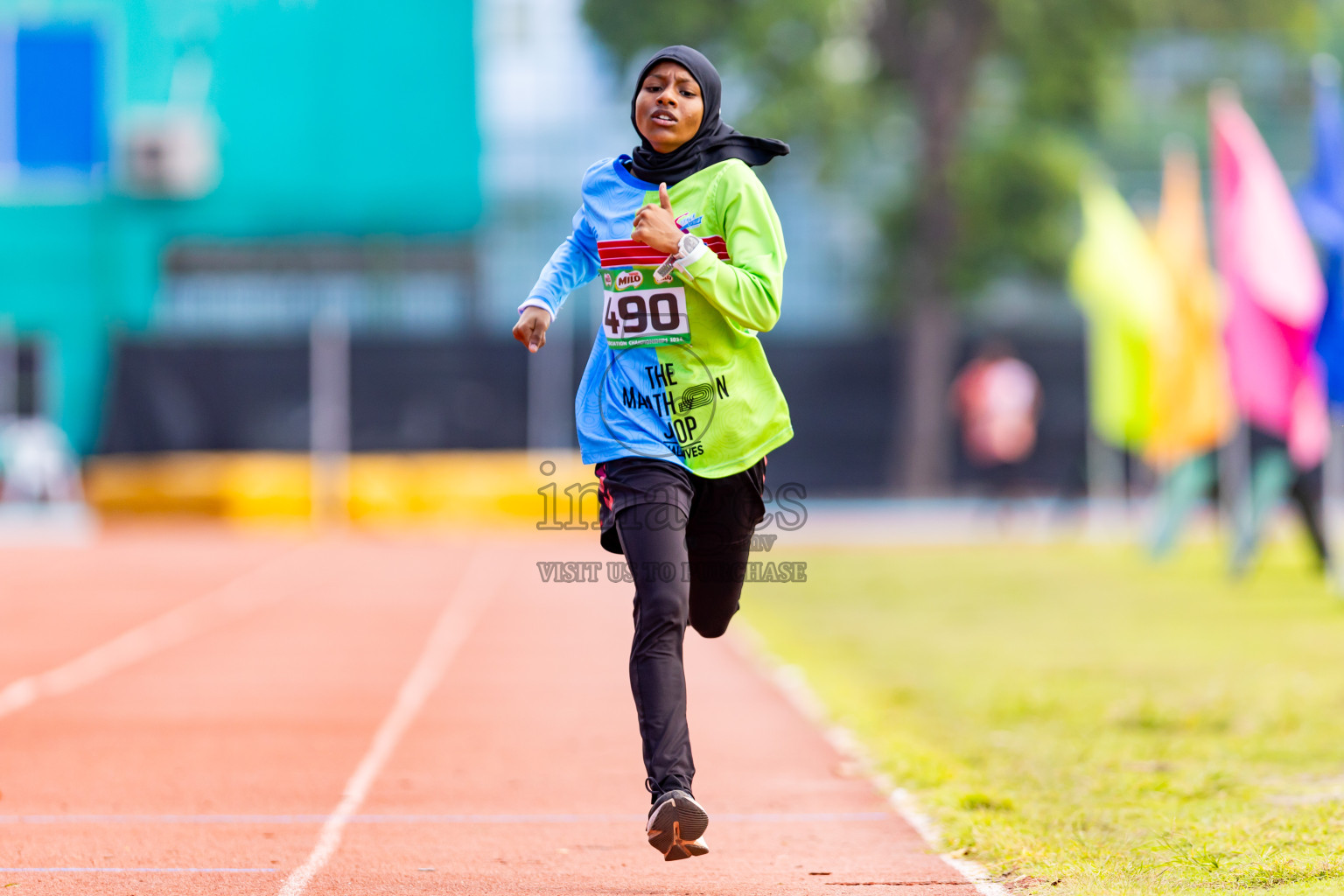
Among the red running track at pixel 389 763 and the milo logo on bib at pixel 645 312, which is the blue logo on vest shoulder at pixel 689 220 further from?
the red running track at pixel 389 763

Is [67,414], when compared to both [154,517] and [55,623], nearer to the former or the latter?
[154,517]

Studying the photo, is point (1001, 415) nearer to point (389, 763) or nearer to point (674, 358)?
point (389, 763)

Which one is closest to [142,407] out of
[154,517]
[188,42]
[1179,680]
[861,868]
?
[154,517]

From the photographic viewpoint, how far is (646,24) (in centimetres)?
2995

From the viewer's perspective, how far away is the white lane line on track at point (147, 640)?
9.28 metres

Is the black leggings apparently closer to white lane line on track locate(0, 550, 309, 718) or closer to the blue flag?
white lane line on track locate(0, 550, 309, 718)

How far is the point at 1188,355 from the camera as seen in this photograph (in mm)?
17250

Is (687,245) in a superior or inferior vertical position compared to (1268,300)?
superior

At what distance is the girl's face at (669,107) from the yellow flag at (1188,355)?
1276 centimetres

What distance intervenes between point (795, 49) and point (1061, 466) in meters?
7.94

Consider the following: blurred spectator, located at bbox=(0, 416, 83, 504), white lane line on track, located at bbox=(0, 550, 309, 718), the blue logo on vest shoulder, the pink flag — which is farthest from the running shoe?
blurred spectator, located at bbox=(0, 416, 83, 504)

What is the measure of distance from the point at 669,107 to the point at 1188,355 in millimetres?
13271

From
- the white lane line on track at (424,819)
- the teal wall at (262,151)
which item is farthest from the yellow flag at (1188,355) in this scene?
the teal wall at (262,151)

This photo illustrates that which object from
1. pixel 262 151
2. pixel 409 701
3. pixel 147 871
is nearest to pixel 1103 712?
pixel 409 701
